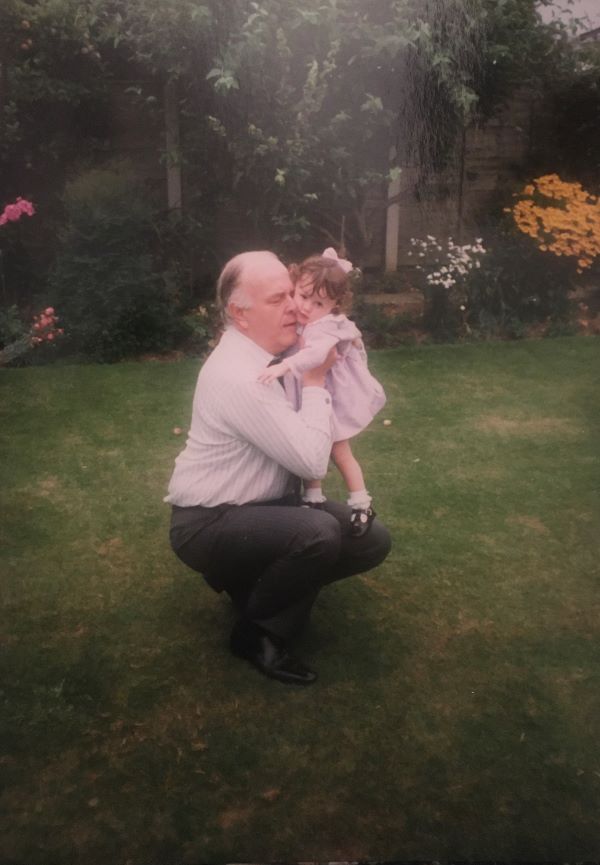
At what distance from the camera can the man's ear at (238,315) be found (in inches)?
101

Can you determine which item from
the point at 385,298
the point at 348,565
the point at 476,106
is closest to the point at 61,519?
the point at 348,565

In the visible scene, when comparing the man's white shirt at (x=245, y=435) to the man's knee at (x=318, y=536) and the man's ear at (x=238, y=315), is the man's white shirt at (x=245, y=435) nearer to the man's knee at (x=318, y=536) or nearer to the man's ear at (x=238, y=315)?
the man's ear at (x=238, y=315)

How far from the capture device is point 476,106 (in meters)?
7.46

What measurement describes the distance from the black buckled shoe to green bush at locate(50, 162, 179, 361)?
436 cm

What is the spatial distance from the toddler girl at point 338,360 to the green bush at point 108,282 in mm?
4039

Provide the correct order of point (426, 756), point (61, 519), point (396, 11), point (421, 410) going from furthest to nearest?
point (396, 11) → point (421, 410) → point (61, 519) → point (426, 756)

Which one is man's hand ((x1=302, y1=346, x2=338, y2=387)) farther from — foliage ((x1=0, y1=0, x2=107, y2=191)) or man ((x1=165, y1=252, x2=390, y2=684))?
foliage ((x1=0, y1=0, x2=107, y2=191))

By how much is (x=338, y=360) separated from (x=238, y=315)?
0.48 metres

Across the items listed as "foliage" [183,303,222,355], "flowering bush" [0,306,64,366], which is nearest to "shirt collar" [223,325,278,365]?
"flowering bush" [0,306,64,366]

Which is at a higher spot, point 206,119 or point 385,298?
point 206,119

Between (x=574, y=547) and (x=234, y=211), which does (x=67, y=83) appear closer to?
(x=234, y=211)

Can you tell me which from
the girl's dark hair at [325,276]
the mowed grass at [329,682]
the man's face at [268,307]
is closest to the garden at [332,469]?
the mowed grass at [329,682]

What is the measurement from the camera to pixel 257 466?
8.64 ft

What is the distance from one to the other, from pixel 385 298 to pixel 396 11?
2433mm
